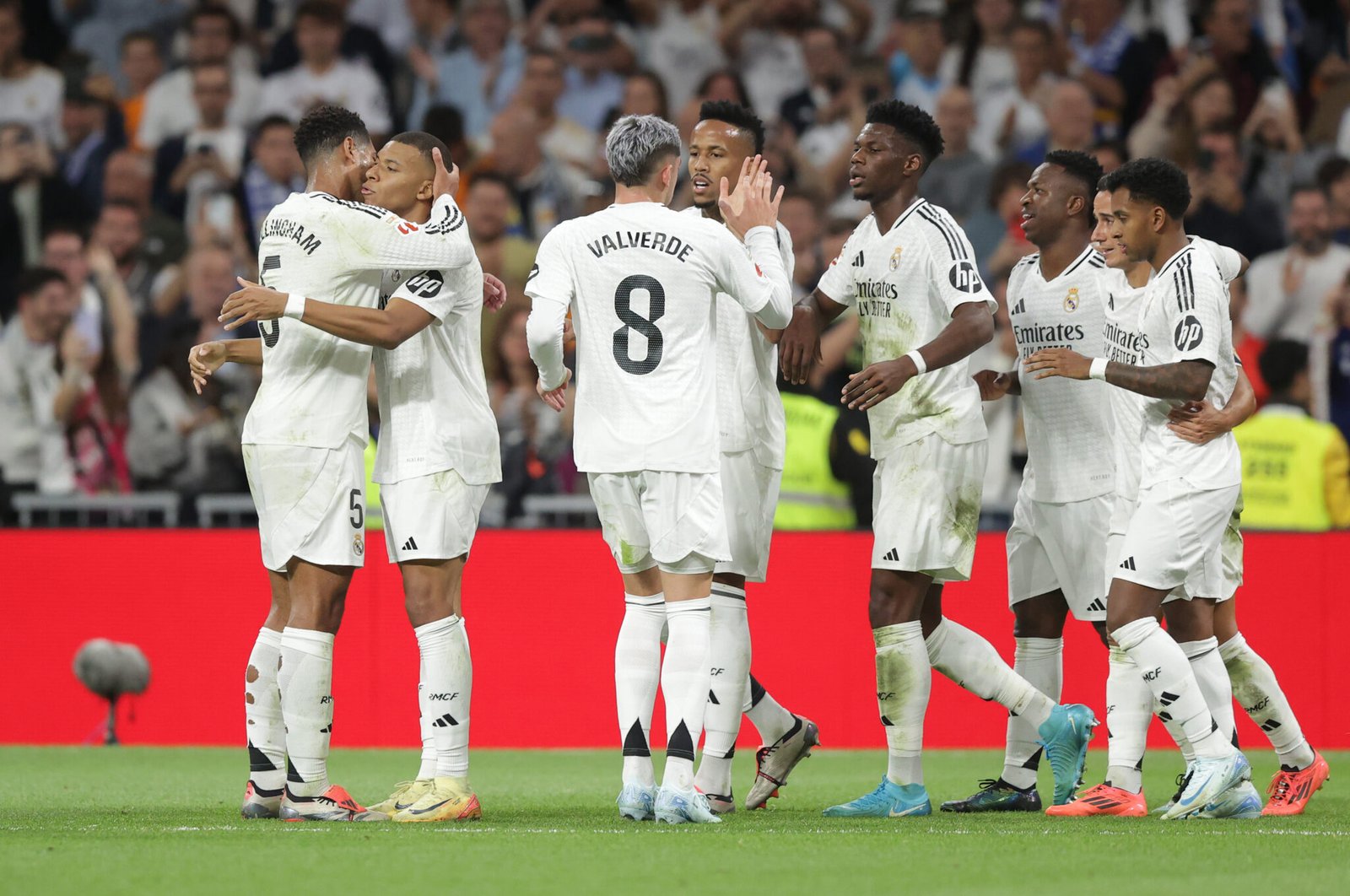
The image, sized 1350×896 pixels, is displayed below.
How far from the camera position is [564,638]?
10.5m

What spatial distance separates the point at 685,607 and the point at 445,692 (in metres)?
0.97

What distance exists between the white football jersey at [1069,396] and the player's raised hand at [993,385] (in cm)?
8

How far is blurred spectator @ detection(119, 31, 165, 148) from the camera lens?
1527 cm

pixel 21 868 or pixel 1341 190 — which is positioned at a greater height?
pixel 1341 190

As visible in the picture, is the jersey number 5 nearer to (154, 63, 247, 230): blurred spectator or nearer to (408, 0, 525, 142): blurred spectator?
(154, 63, 247, 230): blurred spectator

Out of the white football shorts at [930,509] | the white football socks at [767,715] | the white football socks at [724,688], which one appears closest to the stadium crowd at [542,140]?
the white football socks at [767,715]

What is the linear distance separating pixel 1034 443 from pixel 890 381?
1.23 metres

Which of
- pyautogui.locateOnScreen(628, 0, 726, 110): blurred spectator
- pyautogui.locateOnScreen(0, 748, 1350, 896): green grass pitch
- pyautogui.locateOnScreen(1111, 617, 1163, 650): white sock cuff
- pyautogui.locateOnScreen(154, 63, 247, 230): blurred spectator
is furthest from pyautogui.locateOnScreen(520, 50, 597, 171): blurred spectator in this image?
pyautogui.locateOnScreen(1111, 617, 1163, 650): white sock cuff

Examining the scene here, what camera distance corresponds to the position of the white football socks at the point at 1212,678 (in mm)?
6797

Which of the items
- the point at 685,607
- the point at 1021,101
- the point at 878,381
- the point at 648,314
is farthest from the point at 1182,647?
the point at 1021,101

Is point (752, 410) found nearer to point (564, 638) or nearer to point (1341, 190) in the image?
point (564, 638)

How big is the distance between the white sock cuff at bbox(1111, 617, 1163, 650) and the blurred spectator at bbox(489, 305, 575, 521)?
5.20 m

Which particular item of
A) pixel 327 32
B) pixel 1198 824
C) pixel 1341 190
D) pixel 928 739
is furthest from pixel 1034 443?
pixel 327 32

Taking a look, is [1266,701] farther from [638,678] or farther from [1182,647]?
[638,678]
